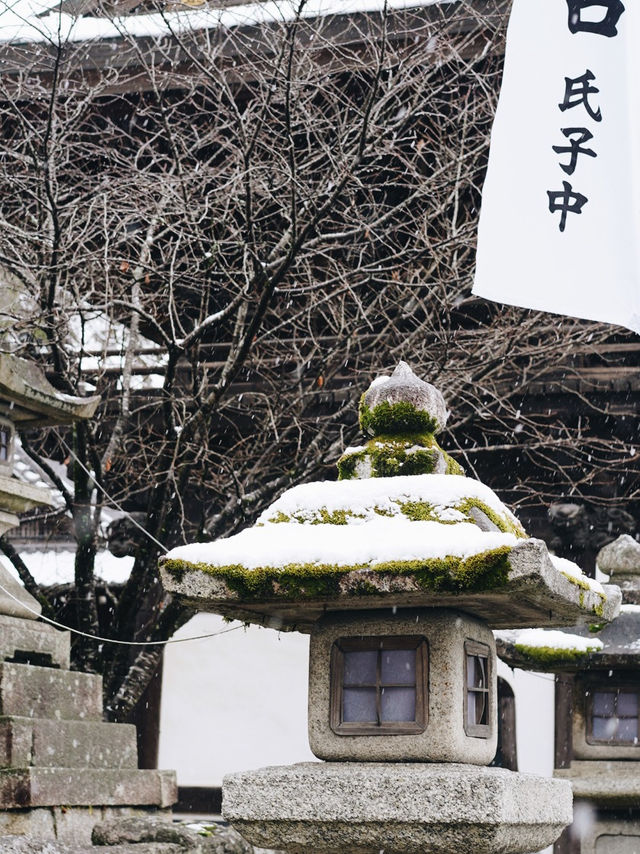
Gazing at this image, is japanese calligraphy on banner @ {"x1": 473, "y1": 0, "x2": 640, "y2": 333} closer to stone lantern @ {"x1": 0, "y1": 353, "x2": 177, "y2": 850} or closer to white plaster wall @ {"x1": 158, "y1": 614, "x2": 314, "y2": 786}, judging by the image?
stone lantern @ {"x1": 0, "y1": 353, "x2": 177, "y2": 850}

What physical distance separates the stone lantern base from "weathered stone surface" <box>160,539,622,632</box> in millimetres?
592

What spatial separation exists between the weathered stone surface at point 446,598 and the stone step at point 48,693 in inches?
74.6

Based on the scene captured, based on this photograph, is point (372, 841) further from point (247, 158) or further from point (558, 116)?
point (247, 158)

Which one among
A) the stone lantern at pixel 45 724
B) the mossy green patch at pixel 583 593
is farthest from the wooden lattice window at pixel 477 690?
the stone lantern at pixel 45 724

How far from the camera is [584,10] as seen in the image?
17.1 feet

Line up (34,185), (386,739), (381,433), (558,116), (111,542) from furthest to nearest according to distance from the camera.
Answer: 1. (111,542)
2. (34,185)
3. (558,116)
4. (381,433)
5. (386,739)

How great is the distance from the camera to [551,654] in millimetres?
6395

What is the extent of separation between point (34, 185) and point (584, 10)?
165 inches

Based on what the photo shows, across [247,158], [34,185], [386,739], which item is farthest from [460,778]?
[34,185]

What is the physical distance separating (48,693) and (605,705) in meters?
3.19

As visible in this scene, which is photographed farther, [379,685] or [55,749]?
[55,749]

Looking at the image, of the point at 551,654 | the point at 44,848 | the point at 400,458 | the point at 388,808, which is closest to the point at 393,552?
the point at 400,458

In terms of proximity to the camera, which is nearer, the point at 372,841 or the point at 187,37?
the point at 372,841

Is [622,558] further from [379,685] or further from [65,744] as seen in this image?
[65,744]
